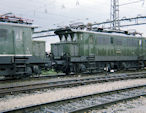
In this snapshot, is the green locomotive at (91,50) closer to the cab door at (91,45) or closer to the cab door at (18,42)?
the cab door at (91,45)

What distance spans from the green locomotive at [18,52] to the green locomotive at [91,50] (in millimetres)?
2809

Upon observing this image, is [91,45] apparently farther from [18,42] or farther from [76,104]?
[76,104]

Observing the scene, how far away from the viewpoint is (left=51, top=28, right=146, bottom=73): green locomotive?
56.5 feet

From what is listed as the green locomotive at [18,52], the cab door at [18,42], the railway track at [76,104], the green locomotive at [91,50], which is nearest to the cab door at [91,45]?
the green locomotive at [91,50]

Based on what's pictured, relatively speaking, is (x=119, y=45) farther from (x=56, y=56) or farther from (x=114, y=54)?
(x=56, y=56)

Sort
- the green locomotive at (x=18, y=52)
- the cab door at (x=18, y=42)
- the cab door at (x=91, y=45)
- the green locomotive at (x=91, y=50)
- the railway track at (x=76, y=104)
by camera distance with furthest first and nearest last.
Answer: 1. the cab door at (x=91, y=45)
2. the green locomotive at (x=91, y=50)
3. the cab door at (x=18, y=42)
4. the green locomotive at (x=18, y=52)
5. the railway track at (x=76, y=104)

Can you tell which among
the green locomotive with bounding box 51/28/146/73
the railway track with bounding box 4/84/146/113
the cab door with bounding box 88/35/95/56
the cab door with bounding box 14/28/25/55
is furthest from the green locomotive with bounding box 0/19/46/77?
the railway track with bounding box 4/84/146/113

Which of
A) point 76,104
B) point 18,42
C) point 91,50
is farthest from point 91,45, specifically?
point 76,104

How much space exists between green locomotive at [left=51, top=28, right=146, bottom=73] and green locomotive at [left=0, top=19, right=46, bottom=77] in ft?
9.22

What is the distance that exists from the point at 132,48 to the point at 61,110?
59.9ft

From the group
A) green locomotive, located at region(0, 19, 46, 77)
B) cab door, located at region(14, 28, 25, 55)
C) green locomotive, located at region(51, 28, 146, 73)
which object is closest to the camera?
green locomotive, located at region(0, 19, 46, 77)

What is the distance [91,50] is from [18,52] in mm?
7156

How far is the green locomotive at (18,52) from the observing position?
13070mm

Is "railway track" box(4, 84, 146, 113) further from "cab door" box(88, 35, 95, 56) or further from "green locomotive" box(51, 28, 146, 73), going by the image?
"cab door" box(88, 35, 95, 56)
